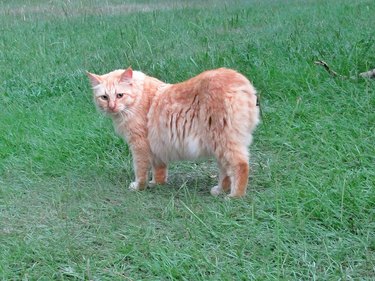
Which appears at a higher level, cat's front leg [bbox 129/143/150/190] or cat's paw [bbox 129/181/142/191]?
cat's front leg [bbox 129/143/150/190]

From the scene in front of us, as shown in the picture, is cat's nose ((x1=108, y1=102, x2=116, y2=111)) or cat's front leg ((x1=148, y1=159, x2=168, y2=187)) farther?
cat's front leg ((x1=148, y1=159, x2=168, y2=187))

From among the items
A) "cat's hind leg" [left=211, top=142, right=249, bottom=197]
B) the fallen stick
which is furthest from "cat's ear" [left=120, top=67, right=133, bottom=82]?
the fallen stick

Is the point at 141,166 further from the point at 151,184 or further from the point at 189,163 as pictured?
the point at 189,163

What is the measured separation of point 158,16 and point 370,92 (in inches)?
191

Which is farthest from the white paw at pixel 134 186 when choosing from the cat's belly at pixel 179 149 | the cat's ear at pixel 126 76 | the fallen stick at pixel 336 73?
the fallen stick at pixel 336 73

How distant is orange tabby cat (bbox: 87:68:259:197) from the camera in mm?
4719

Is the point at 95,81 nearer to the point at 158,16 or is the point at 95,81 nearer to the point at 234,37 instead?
the point at 234,37

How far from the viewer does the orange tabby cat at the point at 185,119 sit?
4.72 meters

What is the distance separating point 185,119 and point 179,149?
25cm

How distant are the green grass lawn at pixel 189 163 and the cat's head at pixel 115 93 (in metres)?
0.62

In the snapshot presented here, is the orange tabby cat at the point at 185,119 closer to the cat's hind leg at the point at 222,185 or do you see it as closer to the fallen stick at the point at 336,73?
the cat's hind leg at the point at 222,185

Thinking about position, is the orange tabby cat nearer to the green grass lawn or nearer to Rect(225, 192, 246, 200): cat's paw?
Rect(225, 192, 246, 200): cat's paw

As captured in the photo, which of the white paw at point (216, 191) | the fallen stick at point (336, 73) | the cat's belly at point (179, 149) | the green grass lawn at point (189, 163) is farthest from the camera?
the fallen stick at point (336, 73)

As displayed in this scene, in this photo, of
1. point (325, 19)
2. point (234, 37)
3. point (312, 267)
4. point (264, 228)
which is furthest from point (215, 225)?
point (325, 19)
